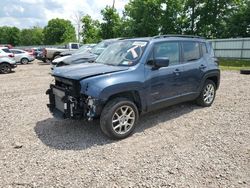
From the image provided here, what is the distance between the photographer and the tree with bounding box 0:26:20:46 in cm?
9981

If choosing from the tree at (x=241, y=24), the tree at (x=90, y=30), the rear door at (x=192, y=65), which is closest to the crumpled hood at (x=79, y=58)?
the rear door at (x=192, y=65)

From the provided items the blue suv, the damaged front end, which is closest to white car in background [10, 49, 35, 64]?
the blue suv

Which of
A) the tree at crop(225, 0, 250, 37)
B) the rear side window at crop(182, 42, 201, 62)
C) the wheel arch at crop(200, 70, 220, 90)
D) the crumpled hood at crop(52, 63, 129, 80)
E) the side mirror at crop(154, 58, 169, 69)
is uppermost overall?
the tree at crop(225, 0, 250, 37)

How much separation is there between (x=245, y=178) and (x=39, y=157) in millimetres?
3015

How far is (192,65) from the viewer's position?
5773mm

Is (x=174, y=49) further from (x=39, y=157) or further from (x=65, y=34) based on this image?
(x=65, y=34)

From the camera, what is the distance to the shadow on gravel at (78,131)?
14.3ft

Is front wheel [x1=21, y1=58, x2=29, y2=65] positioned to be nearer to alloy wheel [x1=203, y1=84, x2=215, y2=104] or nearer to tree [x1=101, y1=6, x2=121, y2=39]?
tree [x1=101, y1=6, x2=121, y2=39]

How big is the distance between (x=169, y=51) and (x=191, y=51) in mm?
848

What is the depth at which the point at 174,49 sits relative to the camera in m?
5.47

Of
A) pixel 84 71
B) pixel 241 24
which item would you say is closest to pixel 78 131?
pixel 84 71

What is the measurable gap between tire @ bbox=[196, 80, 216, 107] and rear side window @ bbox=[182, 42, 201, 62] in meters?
0.82

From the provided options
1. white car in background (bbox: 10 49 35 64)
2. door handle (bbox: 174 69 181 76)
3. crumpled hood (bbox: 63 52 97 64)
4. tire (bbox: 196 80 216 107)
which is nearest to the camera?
door handle (bbox: 174 69 181 76)

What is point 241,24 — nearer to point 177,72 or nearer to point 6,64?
point 6,64
